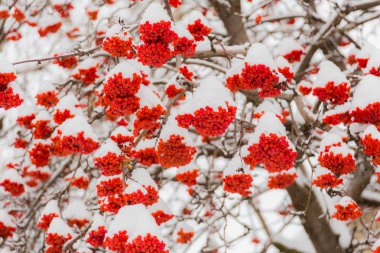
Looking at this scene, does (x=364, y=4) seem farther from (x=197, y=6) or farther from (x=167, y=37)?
(x=197, y=6)

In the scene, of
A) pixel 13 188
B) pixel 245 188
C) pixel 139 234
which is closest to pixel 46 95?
pixel 13 188

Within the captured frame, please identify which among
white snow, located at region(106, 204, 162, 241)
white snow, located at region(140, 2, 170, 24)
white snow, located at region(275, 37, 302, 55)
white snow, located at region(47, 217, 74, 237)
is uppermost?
white snow, located at region(275, 37, 302, 55)

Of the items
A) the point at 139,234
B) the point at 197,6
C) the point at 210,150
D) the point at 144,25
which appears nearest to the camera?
the point at 139,234

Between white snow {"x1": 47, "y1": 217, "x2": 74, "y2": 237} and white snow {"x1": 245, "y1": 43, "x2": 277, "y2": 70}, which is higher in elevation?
white snow {"x1": 245, "y1": 43, "x2": 277, "y2": 70}

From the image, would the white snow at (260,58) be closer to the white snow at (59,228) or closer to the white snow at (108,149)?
the white snow at (108,149)

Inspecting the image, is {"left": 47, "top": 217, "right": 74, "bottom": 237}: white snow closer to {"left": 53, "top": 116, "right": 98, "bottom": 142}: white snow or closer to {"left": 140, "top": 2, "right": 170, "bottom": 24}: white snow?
{"left": 53, "top": 116, "right": 98, "bottom": 142}: white snow

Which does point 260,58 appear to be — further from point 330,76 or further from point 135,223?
point 135,223

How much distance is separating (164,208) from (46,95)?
1.56m

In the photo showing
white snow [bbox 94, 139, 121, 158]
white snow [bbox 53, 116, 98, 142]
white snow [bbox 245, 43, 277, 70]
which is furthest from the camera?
white snow [bbox 53, 116, 98, 142]

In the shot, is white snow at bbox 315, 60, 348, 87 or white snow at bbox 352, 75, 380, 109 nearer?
white snow at bbox 352, 75, 380, 109

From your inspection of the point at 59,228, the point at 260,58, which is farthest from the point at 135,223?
the point at 59,228

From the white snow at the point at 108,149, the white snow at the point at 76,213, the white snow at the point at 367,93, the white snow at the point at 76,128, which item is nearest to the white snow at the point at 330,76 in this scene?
the white snow at the point at 367,93

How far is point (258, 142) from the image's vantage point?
2.29 metres

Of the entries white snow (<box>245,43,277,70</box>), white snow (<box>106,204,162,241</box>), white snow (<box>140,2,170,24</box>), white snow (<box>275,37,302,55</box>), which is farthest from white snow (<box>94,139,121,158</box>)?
white snow (<box>275,37,302,55</box>)
